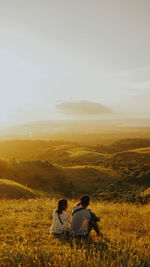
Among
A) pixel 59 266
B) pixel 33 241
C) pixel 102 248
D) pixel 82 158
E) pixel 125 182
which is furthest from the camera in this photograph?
pixel 82 158

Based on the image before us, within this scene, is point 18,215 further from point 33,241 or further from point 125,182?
point 125,182

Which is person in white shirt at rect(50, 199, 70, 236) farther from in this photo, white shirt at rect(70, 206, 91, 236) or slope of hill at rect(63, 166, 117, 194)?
slope of hill at rect(63, 166, 117, 194)

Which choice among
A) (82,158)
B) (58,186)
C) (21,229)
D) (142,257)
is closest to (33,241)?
(21,229)

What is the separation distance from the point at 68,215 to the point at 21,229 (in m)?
1.39

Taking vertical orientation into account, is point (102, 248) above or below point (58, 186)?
above

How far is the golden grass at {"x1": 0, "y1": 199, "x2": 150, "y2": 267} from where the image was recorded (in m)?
3.55

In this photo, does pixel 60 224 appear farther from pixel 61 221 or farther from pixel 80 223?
pixel 80 223

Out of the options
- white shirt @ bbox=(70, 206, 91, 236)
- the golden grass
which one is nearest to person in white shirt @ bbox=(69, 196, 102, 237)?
white shirt @ bbox=(70, 206, 91, 236)

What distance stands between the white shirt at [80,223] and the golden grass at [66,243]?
0.31 metres

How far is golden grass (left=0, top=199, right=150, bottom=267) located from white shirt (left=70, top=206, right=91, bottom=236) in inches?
12.0

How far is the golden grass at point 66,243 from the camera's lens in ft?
11.6

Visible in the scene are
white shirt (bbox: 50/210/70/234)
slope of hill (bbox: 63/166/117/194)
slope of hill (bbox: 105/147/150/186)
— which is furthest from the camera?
slope of hill (bbox: 105/147/150/186)

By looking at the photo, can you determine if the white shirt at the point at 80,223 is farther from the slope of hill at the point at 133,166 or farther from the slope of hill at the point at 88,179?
the slope of hill at the point at 133,166

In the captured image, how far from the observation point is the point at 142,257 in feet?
12.6
